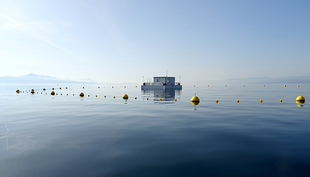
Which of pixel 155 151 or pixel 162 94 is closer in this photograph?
pixel 155 151

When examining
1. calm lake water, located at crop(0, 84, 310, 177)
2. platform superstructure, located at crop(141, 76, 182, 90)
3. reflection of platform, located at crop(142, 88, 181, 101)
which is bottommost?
calm lake water, located at crop(0, 84, 310, 177)

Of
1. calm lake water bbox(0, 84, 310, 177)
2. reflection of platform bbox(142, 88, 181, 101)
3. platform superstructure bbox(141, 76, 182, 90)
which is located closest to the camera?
calm lake water bbox(0, 84, 310, 177)

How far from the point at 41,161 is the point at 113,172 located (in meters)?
3.68

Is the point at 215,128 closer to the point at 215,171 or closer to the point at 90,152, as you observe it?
the point at 215,171

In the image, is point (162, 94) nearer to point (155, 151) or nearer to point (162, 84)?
point (162, 84)

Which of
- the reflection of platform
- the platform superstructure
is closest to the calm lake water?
the reflection of platform

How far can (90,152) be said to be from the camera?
9648 millimetres

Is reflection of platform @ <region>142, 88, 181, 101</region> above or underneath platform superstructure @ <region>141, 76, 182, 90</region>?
underneath

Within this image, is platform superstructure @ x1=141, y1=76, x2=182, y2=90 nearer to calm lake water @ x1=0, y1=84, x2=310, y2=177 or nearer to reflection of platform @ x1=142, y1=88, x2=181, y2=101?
reflection of platform @ x1=142, y1=88, x2=181, y2=101

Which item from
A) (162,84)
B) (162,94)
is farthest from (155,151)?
(162,84)

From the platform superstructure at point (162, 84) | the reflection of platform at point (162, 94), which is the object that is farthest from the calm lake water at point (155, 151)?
the platform superstructure at point (162, 84)

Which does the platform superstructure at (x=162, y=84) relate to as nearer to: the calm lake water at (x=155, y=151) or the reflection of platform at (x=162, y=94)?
the reflection of platform at (x=162, y=94)

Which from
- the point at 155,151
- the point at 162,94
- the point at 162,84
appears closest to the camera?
the point at 155,151

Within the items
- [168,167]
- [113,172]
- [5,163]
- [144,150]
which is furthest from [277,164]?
[5,163]
